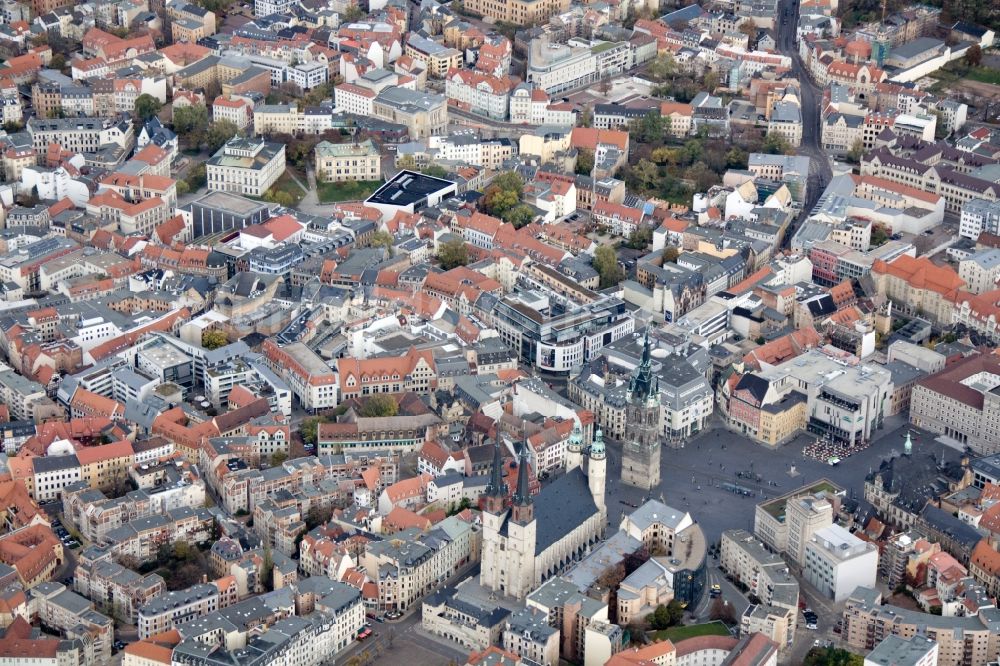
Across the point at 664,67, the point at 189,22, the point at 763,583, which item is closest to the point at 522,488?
the point at 763,583

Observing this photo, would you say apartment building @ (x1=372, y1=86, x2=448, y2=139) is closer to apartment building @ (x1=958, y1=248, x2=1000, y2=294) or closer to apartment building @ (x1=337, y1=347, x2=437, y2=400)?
apartment building @ (x1=337, y1=347, x2=437, y2=400)

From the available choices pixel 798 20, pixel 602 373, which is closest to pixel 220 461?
pixel 602 373

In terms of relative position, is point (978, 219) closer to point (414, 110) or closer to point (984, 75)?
point (984, 75)

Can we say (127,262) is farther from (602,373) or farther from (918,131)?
(918,131)

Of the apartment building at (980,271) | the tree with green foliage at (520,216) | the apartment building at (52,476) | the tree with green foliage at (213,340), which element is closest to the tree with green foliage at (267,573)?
the apartment building at (52,476)

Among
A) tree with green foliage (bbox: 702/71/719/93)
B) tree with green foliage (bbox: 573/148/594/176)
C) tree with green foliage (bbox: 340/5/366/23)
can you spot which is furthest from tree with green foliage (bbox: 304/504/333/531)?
tree with green foliage (bbox: 340/5/366/23)

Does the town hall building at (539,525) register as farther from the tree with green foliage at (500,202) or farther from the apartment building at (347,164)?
the apartment building at (347,164)
